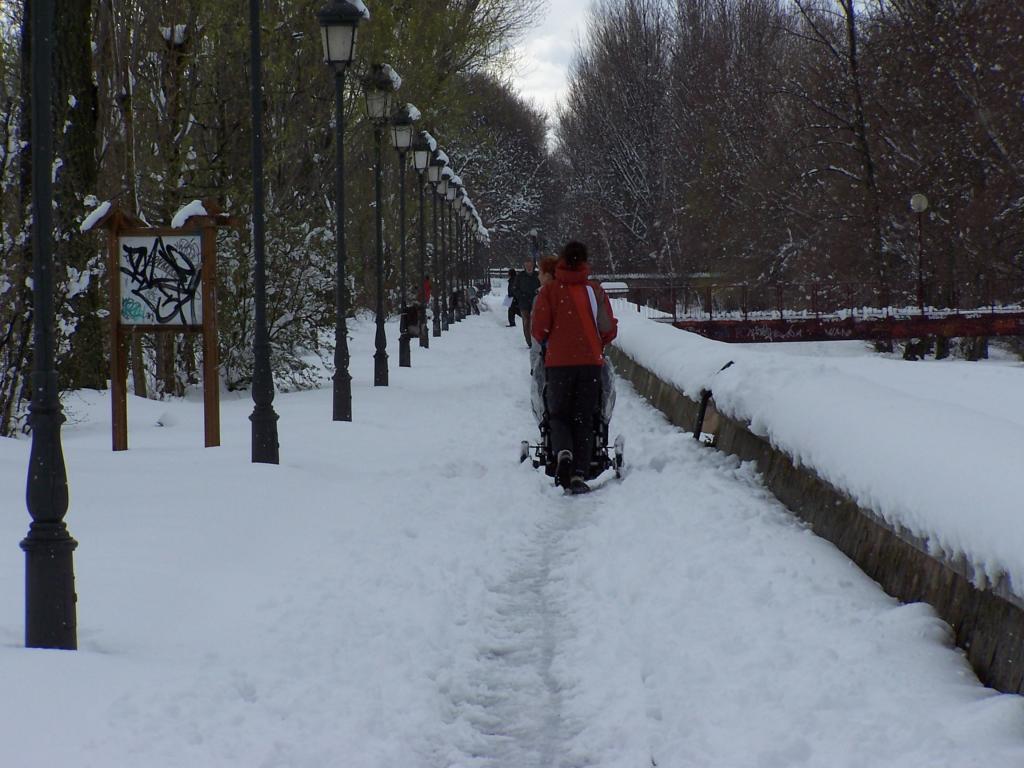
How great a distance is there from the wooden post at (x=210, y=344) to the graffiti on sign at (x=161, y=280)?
0.23ft

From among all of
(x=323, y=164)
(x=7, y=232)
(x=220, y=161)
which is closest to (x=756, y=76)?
(x=323, y=164)

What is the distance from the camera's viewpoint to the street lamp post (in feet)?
117

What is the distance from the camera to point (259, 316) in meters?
11.9

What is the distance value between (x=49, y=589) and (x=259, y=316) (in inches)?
258

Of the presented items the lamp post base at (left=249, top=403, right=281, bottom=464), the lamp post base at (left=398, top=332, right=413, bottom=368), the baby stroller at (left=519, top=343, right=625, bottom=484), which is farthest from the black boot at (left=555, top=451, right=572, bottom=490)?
the lamp post base at (left=398, top=332, right=413, bottom=368)

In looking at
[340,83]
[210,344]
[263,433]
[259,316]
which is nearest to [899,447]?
[263,433]

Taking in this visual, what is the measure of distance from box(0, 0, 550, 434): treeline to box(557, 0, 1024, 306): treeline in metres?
15.6

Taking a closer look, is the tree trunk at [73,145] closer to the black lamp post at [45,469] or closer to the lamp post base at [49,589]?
the black lamp post at [45,469]

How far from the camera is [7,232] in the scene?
43.5 feet

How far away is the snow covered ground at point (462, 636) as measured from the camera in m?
4.80

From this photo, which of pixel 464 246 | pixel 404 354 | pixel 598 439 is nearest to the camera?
pixel 598 439

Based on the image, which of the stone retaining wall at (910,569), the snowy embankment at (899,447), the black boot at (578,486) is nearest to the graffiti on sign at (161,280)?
the black boot at (578,486)

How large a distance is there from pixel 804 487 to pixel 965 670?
153 inches

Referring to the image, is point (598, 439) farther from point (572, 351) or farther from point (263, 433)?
point (263, 433)
